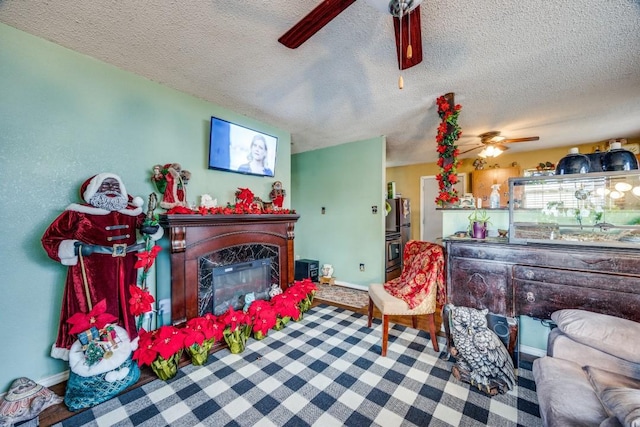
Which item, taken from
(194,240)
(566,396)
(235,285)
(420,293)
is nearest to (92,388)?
(194,240)

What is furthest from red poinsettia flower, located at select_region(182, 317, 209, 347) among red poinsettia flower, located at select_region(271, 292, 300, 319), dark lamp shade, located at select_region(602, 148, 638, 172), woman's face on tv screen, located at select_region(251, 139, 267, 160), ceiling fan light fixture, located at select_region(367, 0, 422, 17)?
dark lamp shade, located at select_region(602, 148, 638, 172)

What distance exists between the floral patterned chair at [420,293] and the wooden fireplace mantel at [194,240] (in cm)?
145

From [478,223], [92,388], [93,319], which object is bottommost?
[92,388]

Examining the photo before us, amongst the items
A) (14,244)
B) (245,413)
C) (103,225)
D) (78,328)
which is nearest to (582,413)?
(245,413)

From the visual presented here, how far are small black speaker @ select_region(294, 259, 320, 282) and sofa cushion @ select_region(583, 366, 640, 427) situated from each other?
10.7 feet

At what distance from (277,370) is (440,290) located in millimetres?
1550

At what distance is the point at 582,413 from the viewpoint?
3.04ft

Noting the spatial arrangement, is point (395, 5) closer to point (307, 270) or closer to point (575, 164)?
point (575, 164)

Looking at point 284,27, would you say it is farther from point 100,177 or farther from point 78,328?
point 78,328

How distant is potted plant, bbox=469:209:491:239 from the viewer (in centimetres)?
212

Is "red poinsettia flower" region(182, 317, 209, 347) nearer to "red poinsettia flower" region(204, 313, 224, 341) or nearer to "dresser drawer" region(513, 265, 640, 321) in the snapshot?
"red poinsettia flower" region(204, 313, 224, 341)

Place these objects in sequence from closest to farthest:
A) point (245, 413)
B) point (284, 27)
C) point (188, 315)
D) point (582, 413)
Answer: point (582, 413) < point (245, 413) < point (284, 27) < point (188, 315)

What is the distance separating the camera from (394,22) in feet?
4.73

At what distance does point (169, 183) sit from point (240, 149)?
894 millimetres
